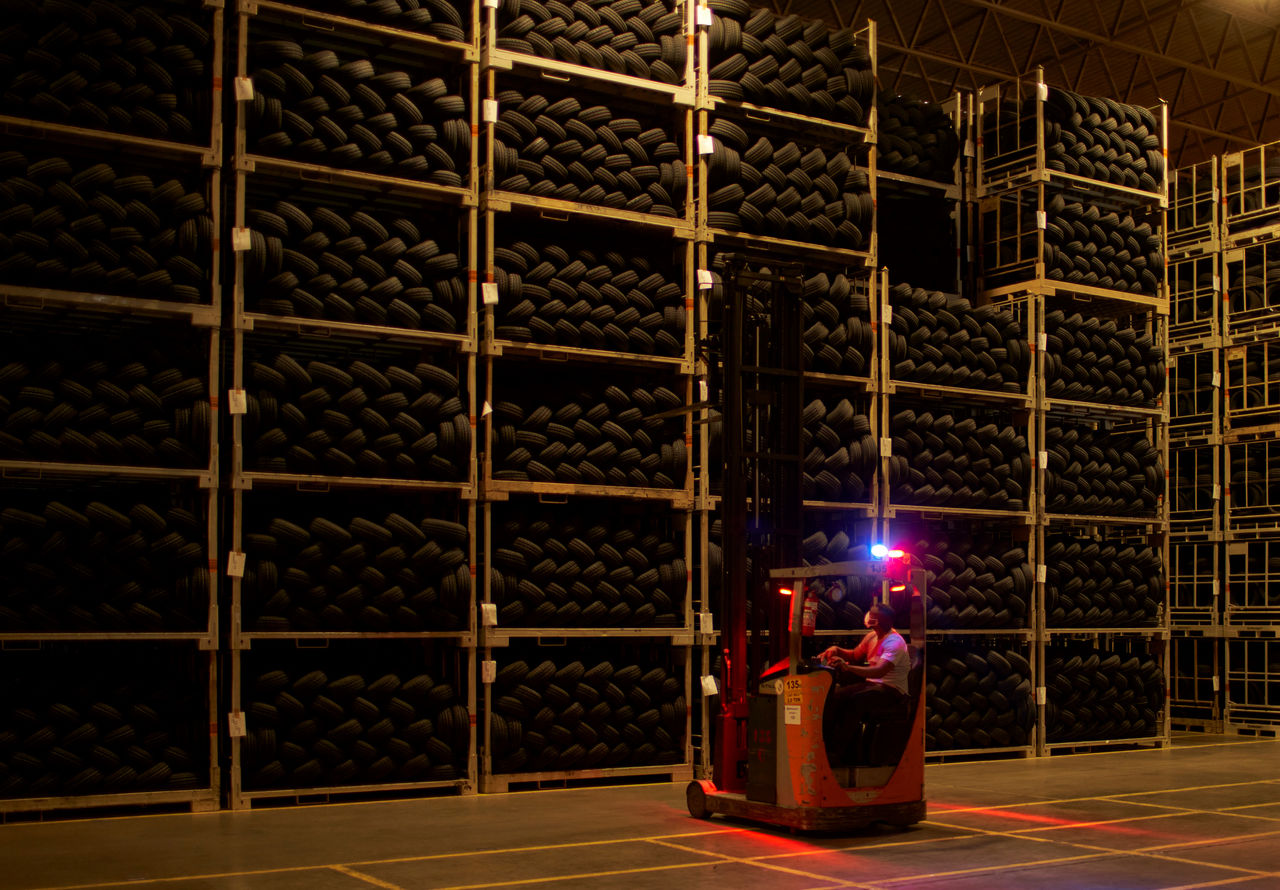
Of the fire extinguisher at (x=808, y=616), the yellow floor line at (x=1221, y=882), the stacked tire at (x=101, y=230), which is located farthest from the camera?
the stacked tire at (x=101, y=230)

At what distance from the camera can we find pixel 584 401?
39.2ft

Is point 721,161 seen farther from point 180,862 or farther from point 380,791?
point 180,862

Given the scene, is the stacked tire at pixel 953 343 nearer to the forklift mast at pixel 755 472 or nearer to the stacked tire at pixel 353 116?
the forklift mast at pixel 755 472

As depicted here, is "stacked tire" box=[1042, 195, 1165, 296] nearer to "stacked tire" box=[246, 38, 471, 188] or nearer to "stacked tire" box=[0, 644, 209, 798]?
"stacked tire" box=[246, 38, 471, 188]

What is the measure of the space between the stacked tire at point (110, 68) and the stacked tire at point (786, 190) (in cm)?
475

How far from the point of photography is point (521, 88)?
12.2m

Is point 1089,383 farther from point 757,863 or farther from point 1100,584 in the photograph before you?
point 757,863

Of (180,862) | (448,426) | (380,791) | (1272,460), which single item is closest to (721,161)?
(448,426)

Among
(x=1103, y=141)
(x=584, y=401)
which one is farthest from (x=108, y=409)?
(x=1103, y=141)

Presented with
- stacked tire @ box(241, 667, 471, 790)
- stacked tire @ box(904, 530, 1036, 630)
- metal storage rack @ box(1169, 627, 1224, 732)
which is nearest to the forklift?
stacked tire @ box(241, 667, 471, 790)

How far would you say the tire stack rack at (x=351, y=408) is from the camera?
10.5 metres

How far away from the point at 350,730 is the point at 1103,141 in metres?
10.9

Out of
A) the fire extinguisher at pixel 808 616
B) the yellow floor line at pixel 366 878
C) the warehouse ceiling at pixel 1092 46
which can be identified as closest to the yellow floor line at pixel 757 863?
→ the fire extinguisher at pixel 808 616

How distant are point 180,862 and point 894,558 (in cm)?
494
